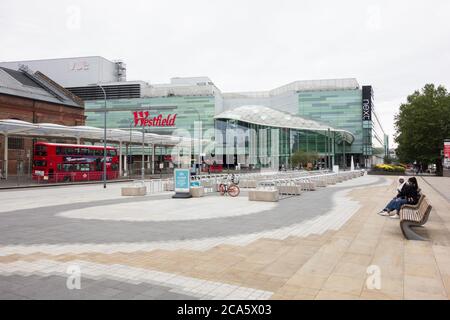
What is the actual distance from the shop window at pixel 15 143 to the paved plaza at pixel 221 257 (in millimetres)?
41289

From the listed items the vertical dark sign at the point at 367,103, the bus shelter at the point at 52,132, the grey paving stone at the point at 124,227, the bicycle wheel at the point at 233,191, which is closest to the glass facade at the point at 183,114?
the vertical dark sign at the point at 367,103

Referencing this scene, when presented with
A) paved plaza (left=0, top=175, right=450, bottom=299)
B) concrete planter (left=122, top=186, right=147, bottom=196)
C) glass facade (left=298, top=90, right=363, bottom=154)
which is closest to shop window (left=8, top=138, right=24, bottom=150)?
concrete planter (left=122, top=186, right=147, bottom=196)

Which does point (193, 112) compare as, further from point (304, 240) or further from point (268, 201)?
point (304, 240)

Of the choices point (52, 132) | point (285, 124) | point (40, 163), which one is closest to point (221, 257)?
point (40, 163)

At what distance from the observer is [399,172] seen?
45.9 metres

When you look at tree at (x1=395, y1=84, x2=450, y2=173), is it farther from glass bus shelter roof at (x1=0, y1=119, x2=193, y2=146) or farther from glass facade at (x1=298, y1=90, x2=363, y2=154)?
glass facade at (x1=298, y1=90, x2=363, y2=154)

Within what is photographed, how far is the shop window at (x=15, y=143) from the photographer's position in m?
46.3

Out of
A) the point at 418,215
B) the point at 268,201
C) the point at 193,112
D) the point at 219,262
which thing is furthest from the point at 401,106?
the point at 193,112

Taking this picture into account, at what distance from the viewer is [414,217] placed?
8086 millimetres

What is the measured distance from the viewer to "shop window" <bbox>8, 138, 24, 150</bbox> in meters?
46.3

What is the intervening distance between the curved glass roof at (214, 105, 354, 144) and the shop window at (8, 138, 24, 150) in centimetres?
5154

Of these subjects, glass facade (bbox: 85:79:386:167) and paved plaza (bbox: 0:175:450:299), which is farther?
glass facade (bbox: 85:79:386:167)

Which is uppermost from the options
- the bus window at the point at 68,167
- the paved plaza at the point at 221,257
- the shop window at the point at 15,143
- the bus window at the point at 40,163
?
the shop window at the point at 15,143

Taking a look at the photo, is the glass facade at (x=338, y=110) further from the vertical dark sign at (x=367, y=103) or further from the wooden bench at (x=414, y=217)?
the wooden bench at (x=414, y=217)
